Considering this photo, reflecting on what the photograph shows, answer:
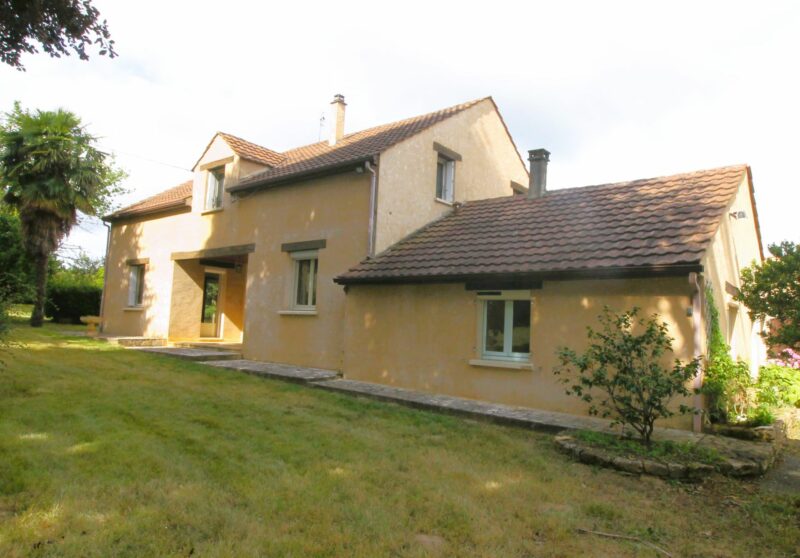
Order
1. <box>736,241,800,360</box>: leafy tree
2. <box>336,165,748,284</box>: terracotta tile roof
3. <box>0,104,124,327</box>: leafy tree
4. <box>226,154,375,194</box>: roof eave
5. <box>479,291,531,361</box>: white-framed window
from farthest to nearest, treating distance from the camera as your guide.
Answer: <box>0,104,124,327</box>: leafy tree
<box>226,154,375,194</box>: roof eave
<box>479,291,531,361</box>: white-framed window
<box>336,165,748,284</box>: terracotta tile roof
<box>736,241,800,360</box>: leafy tree

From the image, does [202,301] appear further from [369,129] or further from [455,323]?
[455,323]

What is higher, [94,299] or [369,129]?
[369,129]

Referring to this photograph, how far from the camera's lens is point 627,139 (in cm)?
1389

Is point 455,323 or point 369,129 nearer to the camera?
point 455,323

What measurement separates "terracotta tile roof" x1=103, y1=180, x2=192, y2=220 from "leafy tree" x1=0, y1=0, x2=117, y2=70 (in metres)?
11.2

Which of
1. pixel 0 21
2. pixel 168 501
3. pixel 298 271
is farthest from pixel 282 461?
pixel 298 271

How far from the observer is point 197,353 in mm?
14109

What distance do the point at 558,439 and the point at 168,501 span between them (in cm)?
469

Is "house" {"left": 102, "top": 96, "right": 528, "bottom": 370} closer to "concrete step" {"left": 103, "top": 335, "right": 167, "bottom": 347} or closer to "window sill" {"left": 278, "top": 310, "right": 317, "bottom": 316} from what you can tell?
"window sill" {"left": 278, "top": 310, "right": 317, "bottom": 316}

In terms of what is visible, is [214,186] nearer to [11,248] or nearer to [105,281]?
[105,281]

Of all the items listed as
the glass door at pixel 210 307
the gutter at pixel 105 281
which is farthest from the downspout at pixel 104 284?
the glass door at pixel 210 307

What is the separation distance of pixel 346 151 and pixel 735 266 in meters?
9.38

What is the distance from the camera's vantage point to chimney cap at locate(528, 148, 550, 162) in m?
13.0

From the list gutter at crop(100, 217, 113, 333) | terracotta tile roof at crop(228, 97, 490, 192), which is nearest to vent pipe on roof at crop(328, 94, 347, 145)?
terracotta tile roof at crop(228, 97, 490, 192)
